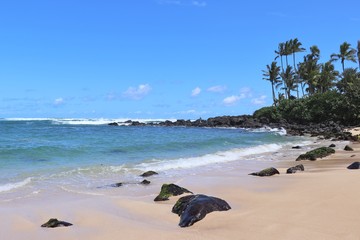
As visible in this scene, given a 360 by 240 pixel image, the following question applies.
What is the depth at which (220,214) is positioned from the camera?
673 cm

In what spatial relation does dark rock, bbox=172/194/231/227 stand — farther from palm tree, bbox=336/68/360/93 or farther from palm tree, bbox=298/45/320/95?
palm tree, bbox=298/45/320/95

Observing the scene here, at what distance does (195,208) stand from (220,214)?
0.47 metres

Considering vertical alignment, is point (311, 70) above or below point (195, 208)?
above

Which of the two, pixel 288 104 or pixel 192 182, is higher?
pixel 288 104

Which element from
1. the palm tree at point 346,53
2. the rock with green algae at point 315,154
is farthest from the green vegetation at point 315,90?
the rock with green algae at point 315,154

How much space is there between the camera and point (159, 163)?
17656 millimetres

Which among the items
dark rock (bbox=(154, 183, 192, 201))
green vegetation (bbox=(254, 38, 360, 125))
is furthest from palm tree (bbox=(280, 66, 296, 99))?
dark rock (bbox=(154, 183, 192, 201))

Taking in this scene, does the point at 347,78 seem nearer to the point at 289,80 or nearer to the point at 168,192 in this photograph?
the point at 289,80

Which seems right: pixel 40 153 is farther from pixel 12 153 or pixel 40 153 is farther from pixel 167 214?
pixel 167 214

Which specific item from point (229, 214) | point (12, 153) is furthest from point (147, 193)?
point (12, 153)

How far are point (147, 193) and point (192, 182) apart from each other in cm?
200

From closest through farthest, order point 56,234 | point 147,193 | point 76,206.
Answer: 1. point 56,234
2. point 76,206
3. point 147,193

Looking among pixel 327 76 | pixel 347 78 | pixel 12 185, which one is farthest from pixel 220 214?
pixel 327 76

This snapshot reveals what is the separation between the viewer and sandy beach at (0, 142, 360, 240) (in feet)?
18.6
